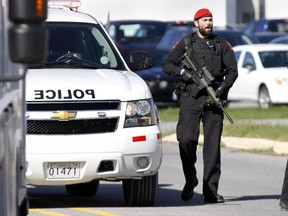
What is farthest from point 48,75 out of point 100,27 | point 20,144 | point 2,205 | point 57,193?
point 2,205

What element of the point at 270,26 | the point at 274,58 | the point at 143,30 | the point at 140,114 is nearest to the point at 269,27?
the point at 270,26

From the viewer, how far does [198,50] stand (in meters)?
11.8

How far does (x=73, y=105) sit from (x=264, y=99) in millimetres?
16245

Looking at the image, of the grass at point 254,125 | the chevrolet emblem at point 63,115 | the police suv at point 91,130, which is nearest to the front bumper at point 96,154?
the police suv at point 91,130

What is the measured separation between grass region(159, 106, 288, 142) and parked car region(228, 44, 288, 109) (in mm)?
1302

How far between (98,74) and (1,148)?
541 cm

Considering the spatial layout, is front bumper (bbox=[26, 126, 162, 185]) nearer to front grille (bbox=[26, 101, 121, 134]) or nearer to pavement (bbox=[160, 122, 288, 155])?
front grille (bbox=[26, 101, 121, 134])

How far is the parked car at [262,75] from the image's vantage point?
26.0m

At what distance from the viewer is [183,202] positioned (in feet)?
38.8

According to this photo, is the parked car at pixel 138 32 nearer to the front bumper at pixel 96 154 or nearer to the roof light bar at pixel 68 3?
the roof light bar at pixel 68 3

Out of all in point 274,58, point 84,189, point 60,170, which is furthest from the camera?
point 274,58

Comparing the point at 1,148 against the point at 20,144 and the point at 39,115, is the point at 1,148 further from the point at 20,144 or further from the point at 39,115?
the point at 39,115

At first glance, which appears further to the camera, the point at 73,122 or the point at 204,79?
the point at 204,79

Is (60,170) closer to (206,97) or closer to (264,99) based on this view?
(206,97)
